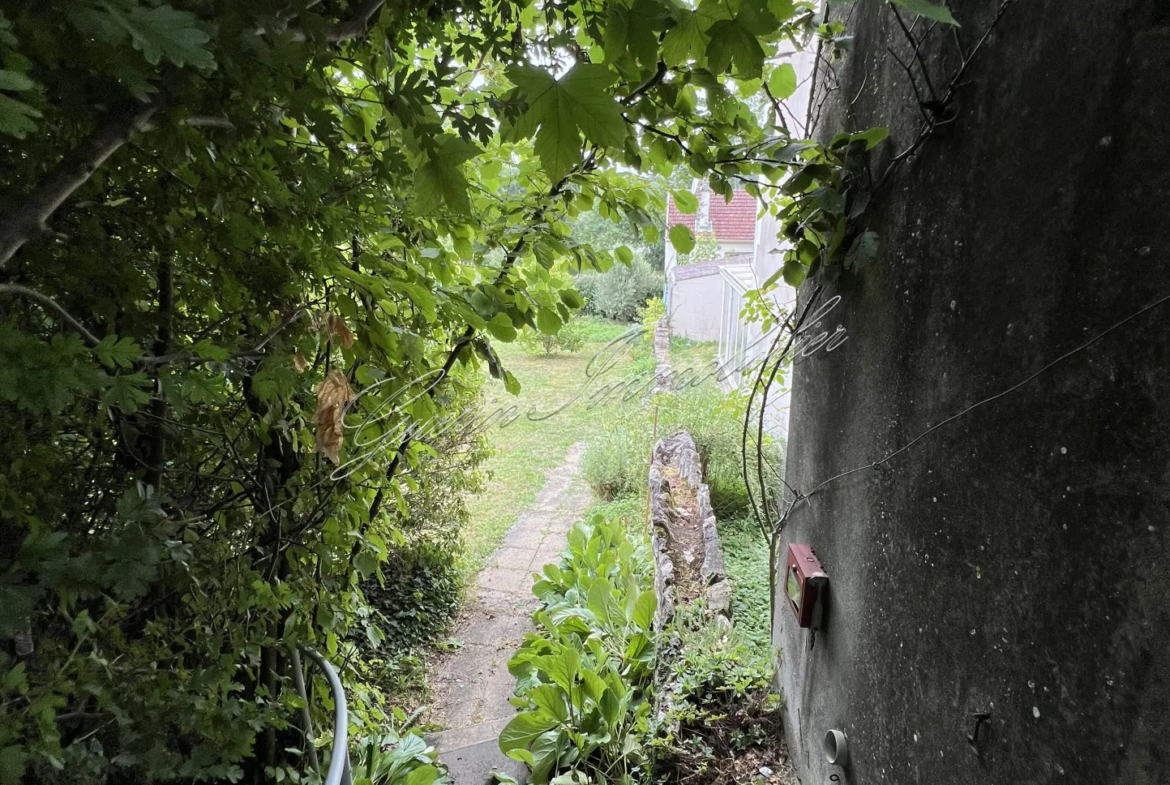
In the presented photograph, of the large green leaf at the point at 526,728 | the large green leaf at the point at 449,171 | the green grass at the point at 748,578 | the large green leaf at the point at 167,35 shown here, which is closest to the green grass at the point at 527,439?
the green grass at the point at 748,578

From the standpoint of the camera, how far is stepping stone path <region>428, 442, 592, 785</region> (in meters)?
3.38

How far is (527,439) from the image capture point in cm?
902

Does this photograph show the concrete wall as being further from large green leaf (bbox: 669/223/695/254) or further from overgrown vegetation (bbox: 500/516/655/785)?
large green leaf (bbox: 669/223/695/254)

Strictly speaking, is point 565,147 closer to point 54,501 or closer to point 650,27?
point 650,27

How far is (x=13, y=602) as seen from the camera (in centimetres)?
74

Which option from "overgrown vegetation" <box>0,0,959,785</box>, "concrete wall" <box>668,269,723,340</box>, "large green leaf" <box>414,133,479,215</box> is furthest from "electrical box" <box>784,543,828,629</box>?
"concrete wall" <box>668,269,723,340</box>

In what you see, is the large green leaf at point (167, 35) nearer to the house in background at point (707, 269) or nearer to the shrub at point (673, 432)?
the shrub at point (673, 432)

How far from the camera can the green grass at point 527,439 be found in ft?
20.9

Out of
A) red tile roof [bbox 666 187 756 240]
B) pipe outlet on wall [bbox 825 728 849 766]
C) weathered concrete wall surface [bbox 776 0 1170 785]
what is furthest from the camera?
red tile roof [bbox 666 187 756 240]

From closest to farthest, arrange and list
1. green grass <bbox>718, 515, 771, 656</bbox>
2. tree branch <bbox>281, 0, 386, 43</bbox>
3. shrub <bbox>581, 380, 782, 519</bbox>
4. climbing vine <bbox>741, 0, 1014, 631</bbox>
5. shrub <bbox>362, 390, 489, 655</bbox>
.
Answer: tree branch <bbox>281, 0, 386, 43</bbox>
climbing vine <bbox>741, 0, 1014, 631</bbox>
green grass <bbox>718, 515, 771, 656</bbox>
shrub <bbox>362, 390, 489, 655</bbox>
shrub <bbox>581, 380, 782, 519</bbox>

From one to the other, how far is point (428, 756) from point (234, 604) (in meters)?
2.10

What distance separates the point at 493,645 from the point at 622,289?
10.9 m

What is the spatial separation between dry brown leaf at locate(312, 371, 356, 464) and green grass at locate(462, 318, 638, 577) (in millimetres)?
3894

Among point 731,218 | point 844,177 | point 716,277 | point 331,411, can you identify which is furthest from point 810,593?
point 731,218
